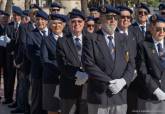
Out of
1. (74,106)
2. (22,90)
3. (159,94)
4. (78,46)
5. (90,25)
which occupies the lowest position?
(22,90)

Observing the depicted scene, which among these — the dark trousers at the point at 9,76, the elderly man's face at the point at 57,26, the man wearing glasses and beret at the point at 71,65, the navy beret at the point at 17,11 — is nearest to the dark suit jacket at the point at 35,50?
the elderly man's face at the point at 57,26

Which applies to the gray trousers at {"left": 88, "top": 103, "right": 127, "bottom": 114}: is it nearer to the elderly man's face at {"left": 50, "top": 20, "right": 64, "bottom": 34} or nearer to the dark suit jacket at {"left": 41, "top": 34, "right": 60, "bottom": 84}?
the dark suit jacket at {"left": 41, "top": 34, "right": 60, "bottom": 84}

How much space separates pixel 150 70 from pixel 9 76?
467 cm

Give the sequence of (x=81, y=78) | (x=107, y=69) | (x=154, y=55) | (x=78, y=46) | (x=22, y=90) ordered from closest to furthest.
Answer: (x=107, y=69) < (x=154, y=55) < (x=81, y=78) < (x=78, y=46) < (x=22, y=90)

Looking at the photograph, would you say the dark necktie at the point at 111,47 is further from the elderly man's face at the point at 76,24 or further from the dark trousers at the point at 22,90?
the dark trousers at the point at 22,90

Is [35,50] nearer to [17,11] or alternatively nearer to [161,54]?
[17,11]

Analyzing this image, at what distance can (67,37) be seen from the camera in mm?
5539

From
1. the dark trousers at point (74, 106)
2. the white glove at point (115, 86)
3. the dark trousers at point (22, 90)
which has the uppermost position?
the white glove at point (115, 86)

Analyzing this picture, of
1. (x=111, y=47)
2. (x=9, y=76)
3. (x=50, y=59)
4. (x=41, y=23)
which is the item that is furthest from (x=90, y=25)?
(x=9, y=76)

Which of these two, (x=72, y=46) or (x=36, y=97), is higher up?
(x=72, y=46)

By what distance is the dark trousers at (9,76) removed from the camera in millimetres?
8875

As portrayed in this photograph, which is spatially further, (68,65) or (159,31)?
(68,65)

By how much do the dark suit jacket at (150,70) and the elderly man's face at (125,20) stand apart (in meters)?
1.50

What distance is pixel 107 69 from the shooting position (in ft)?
15.6
